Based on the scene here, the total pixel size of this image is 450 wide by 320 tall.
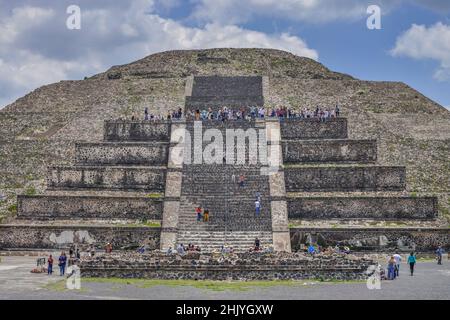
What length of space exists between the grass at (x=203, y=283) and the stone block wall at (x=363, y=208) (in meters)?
7.66

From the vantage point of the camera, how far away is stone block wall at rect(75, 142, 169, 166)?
2848 centimetres

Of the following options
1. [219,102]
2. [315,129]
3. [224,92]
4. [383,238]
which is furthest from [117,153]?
[383,238]

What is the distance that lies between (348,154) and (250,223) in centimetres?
625

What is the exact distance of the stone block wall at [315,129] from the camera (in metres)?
30.5

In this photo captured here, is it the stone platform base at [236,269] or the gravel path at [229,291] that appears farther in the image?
the stone platform base at [236,269]

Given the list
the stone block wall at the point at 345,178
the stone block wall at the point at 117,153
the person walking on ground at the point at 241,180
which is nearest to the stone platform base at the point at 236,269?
the person walking on ground at the point at 241,180

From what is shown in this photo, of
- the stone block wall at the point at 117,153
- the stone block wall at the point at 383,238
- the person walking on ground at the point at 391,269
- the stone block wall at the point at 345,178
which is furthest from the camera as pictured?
the stone block wall at the point at 117,153

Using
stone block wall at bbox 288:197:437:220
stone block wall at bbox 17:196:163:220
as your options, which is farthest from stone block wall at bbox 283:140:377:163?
stone block wall at bbox 17:196:163:220

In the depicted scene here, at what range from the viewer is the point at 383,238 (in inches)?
948

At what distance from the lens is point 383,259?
77.1 ft

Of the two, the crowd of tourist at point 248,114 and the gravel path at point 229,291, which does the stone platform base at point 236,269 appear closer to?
the gravel path at point 229,291

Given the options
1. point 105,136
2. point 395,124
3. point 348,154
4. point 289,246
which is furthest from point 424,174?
point 105,136

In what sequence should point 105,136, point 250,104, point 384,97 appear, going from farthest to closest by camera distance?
point 384,97
point 250,104
point 105,136

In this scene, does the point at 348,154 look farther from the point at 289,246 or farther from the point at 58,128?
the point at 58,128
